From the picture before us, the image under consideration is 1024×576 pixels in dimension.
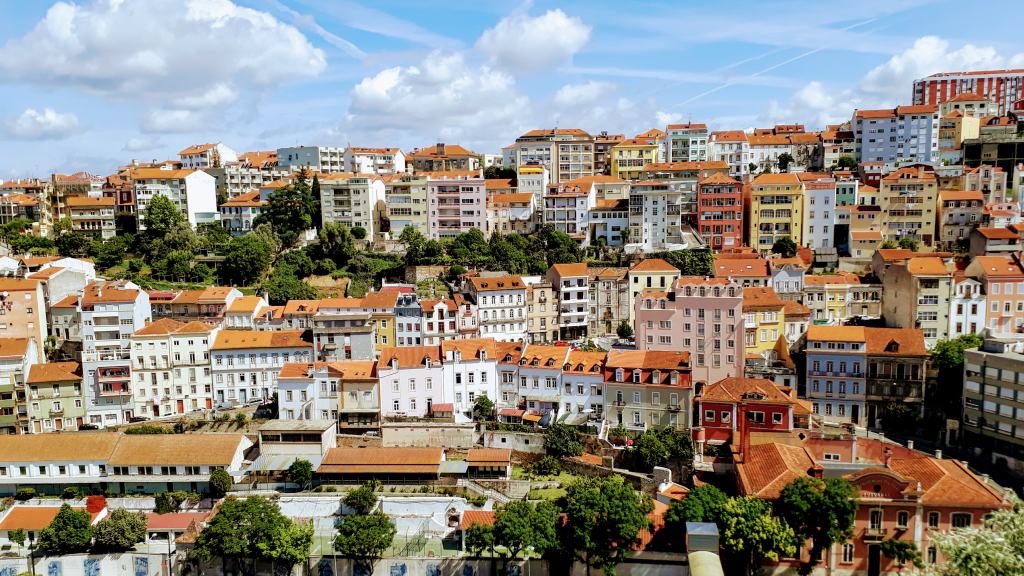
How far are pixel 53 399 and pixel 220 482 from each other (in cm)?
1688

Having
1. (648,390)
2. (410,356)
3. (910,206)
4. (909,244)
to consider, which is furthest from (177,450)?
(910,206)

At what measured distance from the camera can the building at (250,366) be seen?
5284 cm

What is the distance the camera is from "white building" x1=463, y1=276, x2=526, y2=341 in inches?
2307

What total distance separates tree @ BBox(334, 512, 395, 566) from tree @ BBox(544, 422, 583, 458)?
11500mm

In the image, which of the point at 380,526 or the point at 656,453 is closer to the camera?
the point at 380,526

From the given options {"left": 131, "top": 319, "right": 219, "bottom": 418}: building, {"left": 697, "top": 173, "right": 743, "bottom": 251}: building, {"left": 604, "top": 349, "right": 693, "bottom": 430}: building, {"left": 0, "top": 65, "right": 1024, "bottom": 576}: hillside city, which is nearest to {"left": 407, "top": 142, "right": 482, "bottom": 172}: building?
{"left": 0, "top": 65, "right": 1024, "bottom": 576}: hillside city

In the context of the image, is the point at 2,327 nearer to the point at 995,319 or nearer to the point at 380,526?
the point at 380,526

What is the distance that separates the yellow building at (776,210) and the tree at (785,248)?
2.14 metres

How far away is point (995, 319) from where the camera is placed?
177 ft

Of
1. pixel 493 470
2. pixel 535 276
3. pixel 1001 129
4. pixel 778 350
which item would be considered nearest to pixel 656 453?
pixel 493 470

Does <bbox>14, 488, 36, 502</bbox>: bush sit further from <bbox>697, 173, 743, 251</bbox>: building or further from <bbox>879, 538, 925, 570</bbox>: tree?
<bbox>697, 173, 743, 251</bbox>: building

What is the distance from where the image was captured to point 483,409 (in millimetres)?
48969

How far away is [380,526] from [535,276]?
1303 inches

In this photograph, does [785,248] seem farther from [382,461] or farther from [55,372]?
[55,372]
